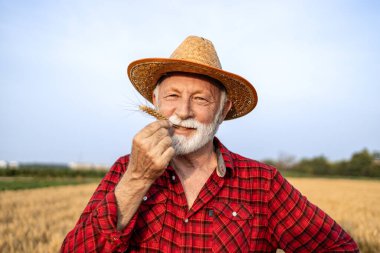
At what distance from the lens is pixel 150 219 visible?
253 centimetres

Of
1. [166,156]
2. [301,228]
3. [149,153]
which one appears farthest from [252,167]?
[149,153]

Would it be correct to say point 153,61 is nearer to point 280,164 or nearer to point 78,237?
point 78,237

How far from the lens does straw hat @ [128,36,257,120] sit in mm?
2916

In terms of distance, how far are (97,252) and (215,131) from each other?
1494 millimetres

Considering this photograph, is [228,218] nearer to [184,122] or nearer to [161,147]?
[184,122]

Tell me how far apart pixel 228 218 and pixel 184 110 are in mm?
908

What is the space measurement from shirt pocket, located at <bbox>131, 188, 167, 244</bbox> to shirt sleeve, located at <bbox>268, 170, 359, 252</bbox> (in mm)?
935

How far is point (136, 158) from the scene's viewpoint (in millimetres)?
1981

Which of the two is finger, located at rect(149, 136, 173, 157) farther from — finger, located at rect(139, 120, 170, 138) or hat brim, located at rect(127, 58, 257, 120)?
hat brim, located at rect(127, 58, 257, 120)

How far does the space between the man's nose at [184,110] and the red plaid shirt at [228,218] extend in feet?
1.57

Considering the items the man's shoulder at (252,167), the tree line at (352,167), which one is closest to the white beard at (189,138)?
the man's shoulder at (252,167)

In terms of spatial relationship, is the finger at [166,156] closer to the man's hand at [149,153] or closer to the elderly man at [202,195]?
the man's hand at [149,153]

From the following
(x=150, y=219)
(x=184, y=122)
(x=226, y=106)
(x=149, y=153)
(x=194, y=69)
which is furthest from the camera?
(x=226, y=106)

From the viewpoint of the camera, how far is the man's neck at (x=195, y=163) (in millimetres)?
3031
